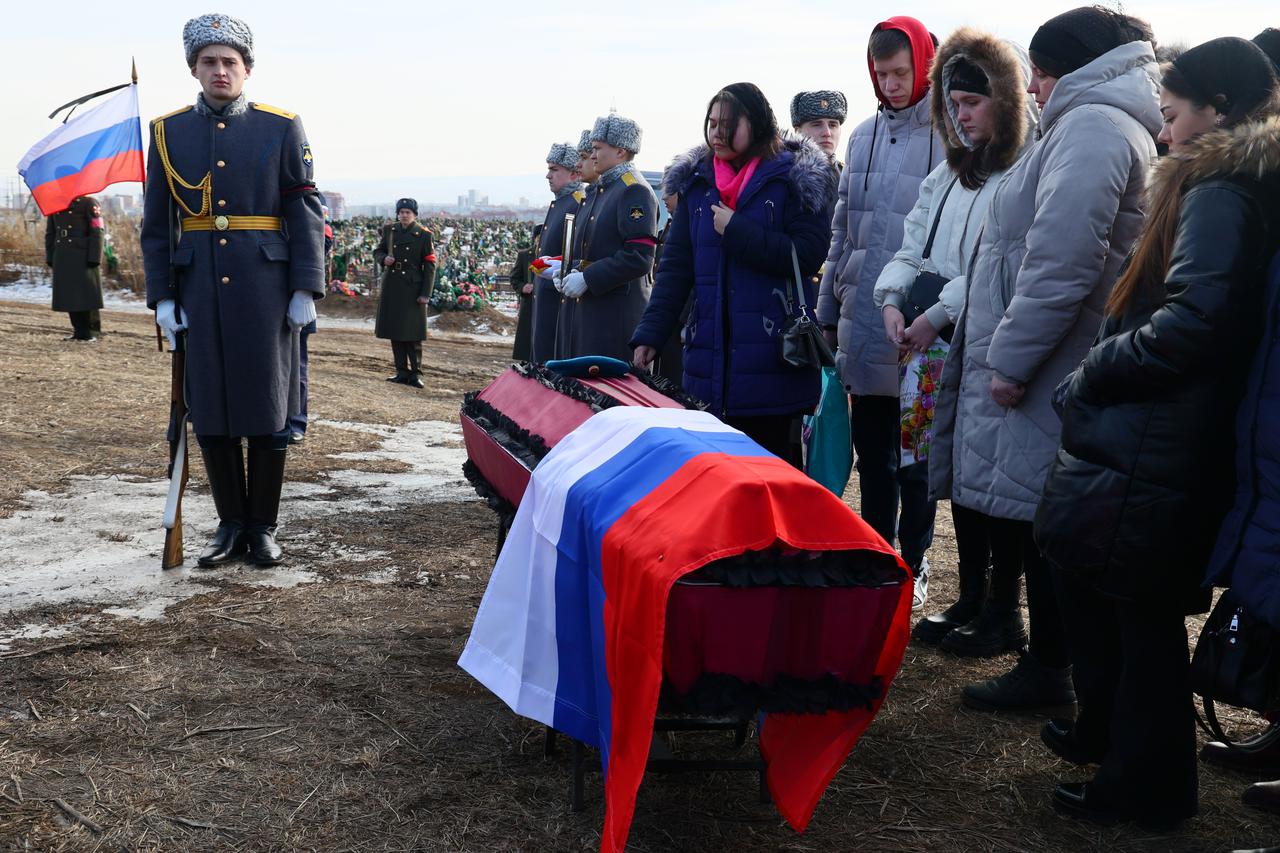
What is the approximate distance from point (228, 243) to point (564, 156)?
16.0 ft

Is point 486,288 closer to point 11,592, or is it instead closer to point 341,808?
point 11,592

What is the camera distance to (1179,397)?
2256 mm

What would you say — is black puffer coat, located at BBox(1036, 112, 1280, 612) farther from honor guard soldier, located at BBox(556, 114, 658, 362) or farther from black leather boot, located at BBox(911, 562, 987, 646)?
honor guard soldier, located at BBox(556, 114, 658, 362)

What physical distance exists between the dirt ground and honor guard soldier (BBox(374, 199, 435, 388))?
22.1 feet

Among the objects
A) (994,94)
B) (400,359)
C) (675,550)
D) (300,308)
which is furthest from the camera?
(400,359)

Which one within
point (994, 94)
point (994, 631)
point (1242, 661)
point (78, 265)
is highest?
point (994, 94)

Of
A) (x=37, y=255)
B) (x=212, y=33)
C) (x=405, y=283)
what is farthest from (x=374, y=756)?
(x=37, y=255)

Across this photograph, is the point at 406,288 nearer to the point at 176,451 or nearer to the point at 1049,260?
the point at 176,451

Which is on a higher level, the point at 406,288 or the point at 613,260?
the point at 613,260

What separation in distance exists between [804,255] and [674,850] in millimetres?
2026

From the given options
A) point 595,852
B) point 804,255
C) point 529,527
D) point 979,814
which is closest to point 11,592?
point 529,527

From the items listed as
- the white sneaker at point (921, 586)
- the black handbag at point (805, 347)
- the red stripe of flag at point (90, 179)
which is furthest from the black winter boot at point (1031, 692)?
the red stripe of flag at point (90, 179)

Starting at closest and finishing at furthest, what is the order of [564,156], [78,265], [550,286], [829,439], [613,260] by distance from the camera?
[829,439] < [613,260] < [550,286] < [564,156] < [78,265]

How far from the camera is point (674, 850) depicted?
2.45m
